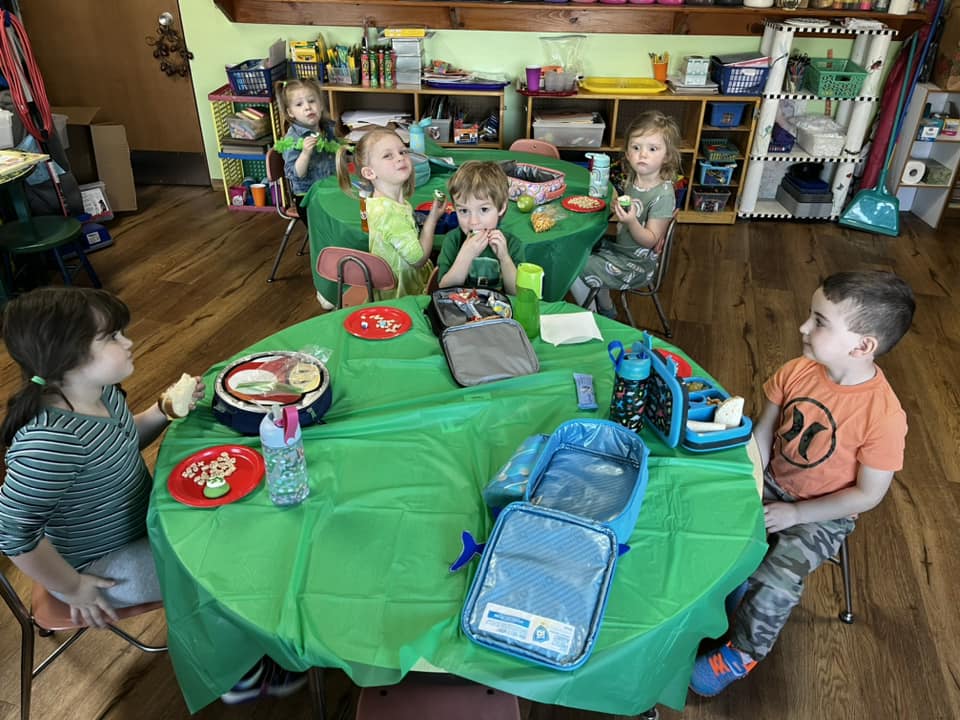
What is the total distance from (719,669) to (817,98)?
3.80 m

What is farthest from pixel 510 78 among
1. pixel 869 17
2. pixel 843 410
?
pixel 843 410

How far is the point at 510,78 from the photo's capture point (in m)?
4.85

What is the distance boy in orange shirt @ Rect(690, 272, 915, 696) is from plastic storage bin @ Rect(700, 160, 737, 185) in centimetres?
314

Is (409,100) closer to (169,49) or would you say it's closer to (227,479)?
(169,49)

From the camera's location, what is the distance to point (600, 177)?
3127mm

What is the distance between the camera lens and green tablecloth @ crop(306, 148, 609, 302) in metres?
2.80

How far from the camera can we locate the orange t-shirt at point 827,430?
5.72ft

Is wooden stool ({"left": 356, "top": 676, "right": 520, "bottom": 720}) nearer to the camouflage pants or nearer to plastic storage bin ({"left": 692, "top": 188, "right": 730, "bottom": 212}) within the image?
the camouflage pants

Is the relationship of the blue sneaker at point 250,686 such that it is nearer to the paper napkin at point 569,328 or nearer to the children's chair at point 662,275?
the paper napkin at point 569,328

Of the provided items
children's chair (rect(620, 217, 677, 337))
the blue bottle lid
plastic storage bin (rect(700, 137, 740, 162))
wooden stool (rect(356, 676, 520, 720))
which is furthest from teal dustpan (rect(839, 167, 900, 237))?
wooden stool (rect(356, 676, 520, 720))

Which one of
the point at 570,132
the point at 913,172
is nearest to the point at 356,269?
the point at 570,132

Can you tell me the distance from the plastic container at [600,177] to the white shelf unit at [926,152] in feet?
8.66

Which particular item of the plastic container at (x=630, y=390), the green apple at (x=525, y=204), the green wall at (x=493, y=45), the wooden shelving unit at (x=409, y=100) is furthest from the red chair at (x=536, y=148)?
the plastic container at (x=630, y=390)

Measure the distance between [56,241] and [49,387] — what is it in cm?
259
